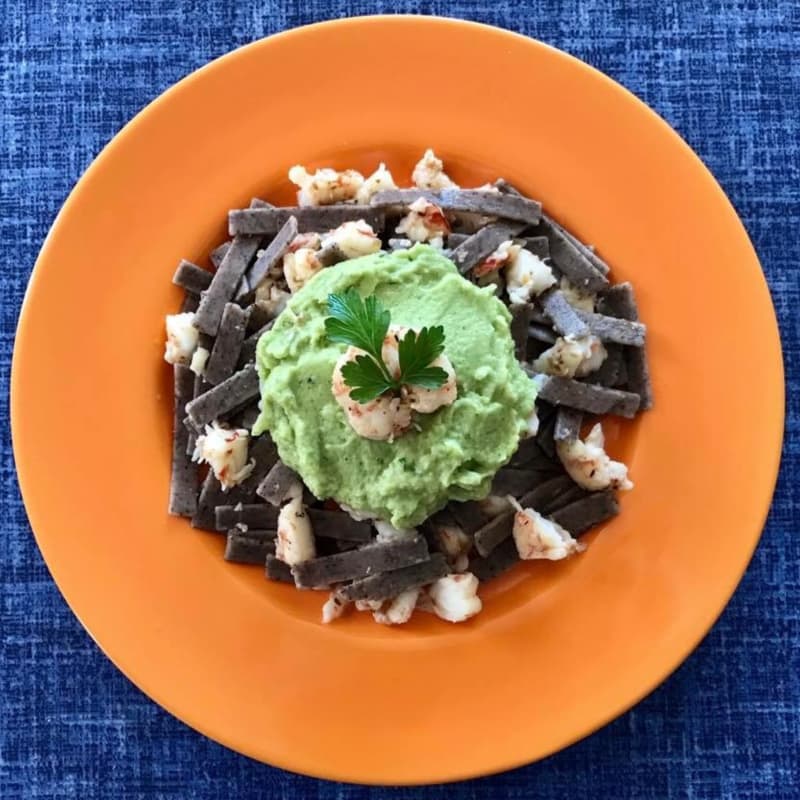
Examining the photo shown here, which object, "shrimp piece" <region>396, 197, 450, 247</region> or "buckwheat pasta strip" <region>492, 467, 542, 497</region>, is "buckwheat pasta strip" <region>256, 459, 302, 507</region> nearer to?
"buckwheat pasta strip" <region>492, 467, 542, 497</region>

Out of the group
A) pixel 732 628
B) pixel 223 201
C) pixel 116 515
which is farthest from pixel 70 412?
pixel 732 628

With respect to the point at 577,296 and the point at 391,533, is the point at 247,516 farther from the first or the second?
the point at 577,296

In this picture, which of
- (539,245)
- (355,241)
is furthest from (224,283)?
(539,245)

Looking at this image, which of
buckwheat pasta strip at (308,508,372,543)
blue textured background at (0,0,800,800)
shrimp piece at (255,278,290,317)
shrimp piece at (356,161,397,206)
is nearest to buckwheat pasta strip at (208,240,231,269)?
shrimp piece at (255,278,290,317)

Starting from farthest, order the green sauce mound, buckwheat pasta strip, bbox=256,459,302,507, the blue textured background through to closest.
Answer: the blue textured background → buckwheat pasta strip, bbox=256,459,302,507 → the green sauce mound

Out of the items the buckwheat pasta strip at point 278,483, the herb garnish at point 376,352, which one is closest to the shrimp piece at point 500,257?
the herb garnish at point 376,352

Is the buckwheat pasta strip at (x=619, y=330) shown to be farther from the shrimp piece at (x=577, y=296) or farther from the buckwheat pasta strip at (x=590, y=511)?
the buckwheat pasta strip at (x=590, y=511)
